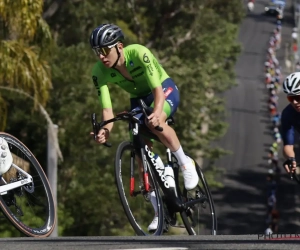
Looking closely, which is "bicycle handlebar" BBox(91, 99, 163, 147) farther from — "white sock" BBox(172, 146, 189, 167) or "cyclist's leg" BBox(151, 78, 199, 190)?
"white sock" BBox(172, 146, 189, 167)

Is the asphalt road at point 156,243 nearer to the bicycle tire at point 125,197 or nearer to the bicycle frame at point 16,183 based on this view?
the bicycle frame at point 16,183

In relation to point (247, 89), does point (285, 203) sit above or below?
below

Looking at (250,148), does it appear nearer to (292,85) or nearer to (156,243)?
(292,85)

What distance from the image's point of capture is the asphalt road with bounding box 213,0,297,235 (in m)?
46.1

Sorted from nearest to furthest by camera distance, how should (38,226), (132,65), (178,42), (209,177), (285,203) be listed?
(38,226) → (132,65) → (209,177) → (178,42) → (285,203)

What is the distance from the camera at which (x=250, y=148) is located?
58219 mm

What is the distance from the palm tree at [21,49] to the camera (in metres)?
17.0

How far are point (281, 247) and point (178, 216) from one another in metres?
2.93

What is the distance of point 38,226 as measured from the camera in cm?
754

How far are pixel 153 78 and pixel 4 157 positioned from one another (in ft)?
4.40

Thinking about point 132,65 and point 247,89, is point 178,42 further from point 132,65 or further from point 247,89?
point 132,65

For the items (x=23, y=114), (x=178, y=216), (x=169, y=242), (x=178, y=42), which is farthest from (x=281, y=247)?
(x=178, y=42)

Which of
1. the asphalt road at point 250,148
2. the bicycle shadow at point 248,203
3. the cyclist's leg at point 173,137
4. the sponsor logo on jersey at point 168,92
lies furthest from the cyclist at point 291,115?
the bicycle shadow at point 248,203

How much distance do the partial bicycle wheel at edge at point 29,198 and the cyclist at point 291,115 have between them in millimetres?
2407
